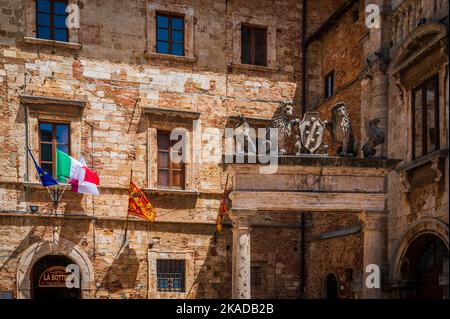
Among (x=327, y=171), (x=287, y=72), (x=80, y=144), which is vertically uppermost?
(x=287, y=72)

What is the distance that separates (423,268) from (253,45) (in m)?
7.97

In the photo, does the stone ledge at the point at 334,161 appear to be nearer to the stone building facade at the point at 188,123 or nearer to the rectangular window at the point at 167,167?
the stone building facade at the point at 188,123

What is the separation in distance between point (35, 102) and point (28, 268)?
13.0 feet

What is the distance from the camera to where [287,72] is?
17859 mm

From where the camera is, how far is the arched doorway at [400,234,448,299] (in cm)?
1213

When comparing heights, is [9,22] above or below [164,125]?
above

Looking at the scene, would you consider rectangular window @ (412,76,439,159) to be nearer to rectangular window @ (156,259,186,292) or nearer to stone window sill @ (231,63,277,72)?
stone window sill @ (231,63,277,72)

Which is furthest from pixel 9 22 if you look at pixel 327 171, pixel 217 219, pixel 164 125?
pixel 327 171

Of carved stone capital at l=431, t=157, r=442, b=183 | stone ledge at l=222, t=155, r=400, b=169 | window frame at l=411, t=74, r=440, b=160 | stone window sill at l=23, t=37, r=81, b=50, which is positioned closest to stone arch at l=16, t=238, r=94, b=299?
stone window sill at l=23, t=37, r=81, b=50

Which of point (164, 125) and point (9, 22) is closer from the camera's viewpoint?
point (9, 22)

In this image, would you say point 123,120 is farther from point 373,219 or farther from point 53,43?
point 373,219

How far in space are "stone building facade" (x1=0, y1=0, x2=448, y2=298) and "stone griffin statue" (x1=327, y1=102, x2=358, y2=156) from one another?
1.31 meters
